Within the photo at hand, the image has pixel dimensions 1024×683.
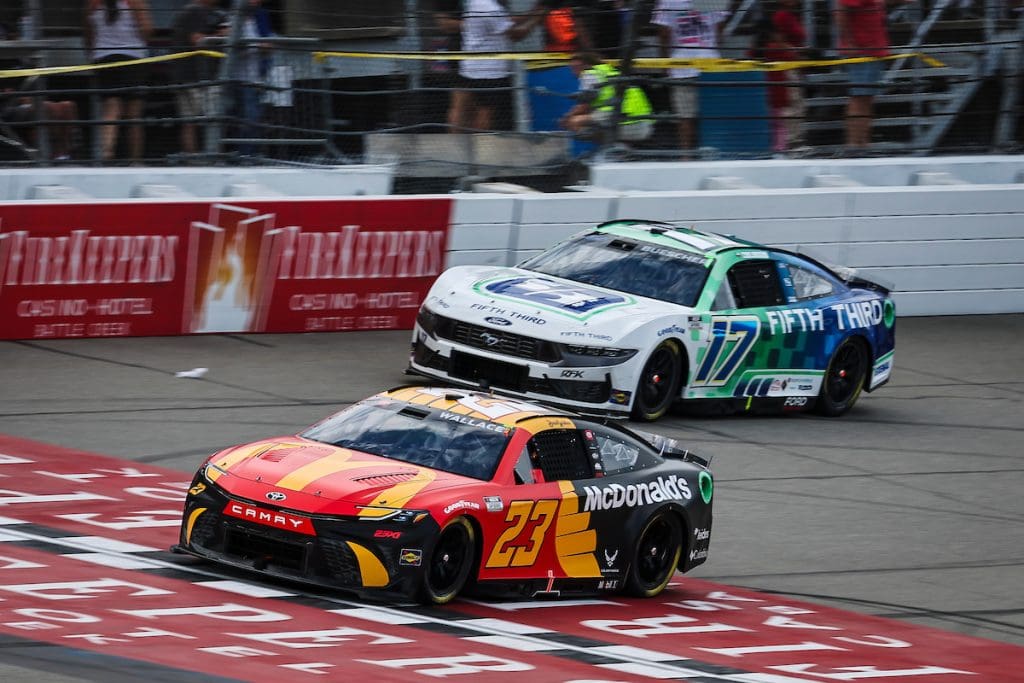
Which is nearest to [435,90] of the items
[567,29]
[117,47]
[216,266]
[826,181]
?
[567,29]

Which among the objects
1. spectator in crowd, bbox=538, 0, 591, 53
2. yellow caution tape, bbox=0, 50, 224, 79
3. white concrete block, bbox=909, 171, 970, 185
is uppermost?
spectator in crowd, bbox=538, 0, 591, 53

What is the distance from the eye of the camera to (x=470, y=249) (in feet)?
54.3

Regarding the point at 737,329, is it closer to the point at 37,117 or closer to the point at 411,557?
the point at 37,117

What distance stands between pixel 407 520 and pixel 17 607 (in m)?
1.68

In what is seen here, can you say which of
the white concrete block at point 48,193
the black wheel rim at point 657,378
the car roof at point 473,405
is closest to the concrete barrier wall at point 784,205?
A: the white concrete block at point 48,193

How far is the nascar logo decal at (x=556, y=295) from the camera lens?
13.1 metres

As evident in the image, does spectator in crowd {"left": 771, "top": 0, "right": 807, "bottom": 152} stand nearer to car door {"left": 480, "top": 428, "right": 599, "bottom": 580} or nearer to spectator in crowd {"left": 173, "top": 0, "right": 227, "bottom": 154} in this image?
spectator in crowd {"left": 173, "top": 0, "right": 227, "bottom": 154}

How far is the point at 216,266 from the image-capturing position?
49.8 feet

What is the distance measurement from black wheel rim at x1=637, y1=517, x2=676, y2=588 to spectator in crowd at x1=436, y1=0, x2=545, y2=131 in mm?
7836

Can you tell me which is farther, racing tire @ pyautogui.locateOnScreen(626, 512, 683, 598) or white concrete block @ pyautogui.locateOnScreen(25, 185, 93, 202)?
white concrete block @ pyautogui.locateOnScreen(25, 185, 93, 202)

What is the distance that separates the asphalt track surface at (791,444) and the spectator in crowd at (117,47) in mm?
1963

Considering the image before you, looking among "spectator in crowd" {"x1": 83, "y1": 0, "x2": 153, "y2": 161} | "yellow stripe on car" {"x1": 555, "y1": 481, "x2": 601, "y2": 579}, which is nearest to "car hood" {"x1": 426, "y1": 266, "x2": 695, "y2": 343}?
"spectator in crowd" {"x1": 83, "y1": 0, "x2": 153, "y2": 161}

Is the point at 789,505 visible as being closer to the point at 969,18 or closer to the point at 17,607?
the point at 17,607

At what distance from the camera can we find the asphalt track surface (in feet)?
33.0
